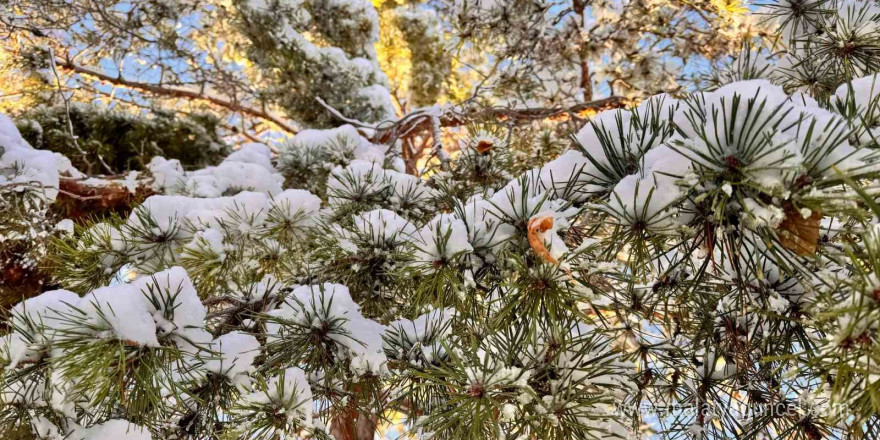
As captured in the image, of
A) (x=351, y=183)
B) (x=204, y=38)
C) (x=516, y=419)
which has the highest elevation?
(x=204, y=38)

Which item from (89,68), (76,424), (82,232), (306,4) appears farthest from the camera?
(306,4)

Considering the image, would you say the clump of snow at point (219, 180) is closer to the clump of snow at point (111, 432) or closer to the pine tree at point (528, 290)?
the pine tree at point (528, 290)

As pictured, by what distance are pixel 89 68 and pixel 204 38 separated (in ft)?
2.92

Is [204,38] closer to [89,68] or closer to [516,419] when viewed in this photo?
[89,68]

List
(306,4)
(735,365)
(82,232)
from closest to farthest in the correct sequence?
(735,365) → (82,232) → (306,4)

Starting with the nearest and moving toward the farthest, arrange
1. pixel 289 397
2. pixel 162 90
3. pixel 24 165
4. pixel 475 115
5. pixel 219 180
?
pixel 289 397 → pixel 24 165 → pixel 219 180 → pixel 475 115 → pixel 162 90

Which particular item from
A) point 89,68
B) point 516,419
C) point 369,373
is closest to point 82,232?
point 369,373

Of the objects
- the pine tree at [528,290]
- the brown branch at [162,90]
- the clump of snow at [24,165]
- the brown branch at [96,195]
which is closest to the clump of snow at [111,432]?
the pine tree at [528,290]

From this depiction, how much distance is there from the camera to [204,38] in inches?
157

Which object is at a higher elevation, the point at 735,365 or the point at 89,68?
the point at 89,68

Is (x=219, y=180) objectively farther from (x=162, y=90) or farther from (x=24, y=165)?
(x=162, y=90)

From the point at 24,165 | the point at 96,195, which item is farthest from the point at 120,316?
the point at 96,195

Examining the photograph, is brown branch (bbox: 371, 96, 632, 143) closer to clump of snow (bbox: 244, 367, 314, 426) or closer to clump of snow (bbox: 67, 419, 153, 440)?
clump of snow (bbox: 244, 367, 314, 426)

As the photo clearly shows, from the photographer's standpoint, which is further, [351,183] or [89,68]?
[89,68]
